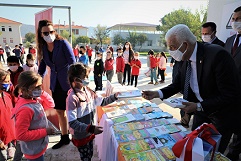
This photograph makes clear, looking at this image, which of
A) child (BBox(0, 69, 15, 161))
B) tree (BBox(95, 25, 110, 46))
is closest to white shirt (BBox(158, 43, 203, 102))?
child (BBox(0, 69, 15, 161))

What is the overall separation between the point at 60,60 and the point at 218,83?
2087 millimetres

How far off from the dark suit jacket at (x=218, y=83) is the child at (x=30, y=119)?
1.52 meters

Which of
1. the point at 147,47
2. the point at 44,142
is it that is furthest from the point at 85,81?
the point at 147,47

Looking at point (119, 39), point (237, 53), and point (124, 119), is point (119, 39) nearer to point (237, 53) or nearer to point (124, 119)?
point (237, 53)

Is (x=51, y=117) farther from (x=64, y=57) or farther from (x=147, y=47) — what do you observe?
(x=147, y=47)

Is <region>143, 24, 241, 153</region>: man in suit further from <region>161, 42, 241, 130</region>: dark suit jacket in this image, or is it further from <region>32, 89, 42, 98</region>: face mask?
<region>32, 89, 42, 98</region>: face mask

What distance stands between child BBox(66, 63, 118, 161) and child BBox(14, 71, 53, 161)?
0.26 meters

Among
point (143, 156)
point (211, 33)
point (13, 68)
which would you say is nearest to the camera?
point (143, 156)

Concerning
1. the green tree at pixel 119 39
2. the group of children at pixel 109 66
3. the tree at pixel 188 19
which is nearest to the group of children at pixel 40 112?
A: the group of children at pixel 109 66

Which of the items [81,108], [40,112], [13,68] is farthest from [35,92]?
[13,68]

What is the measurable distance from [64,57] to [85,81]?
3.32ft

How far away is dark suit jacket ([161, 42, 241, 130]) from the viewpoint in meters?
1.49

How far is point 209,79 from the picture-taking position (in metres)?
1.58

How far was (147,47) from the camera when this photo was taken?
4550 centimetres
